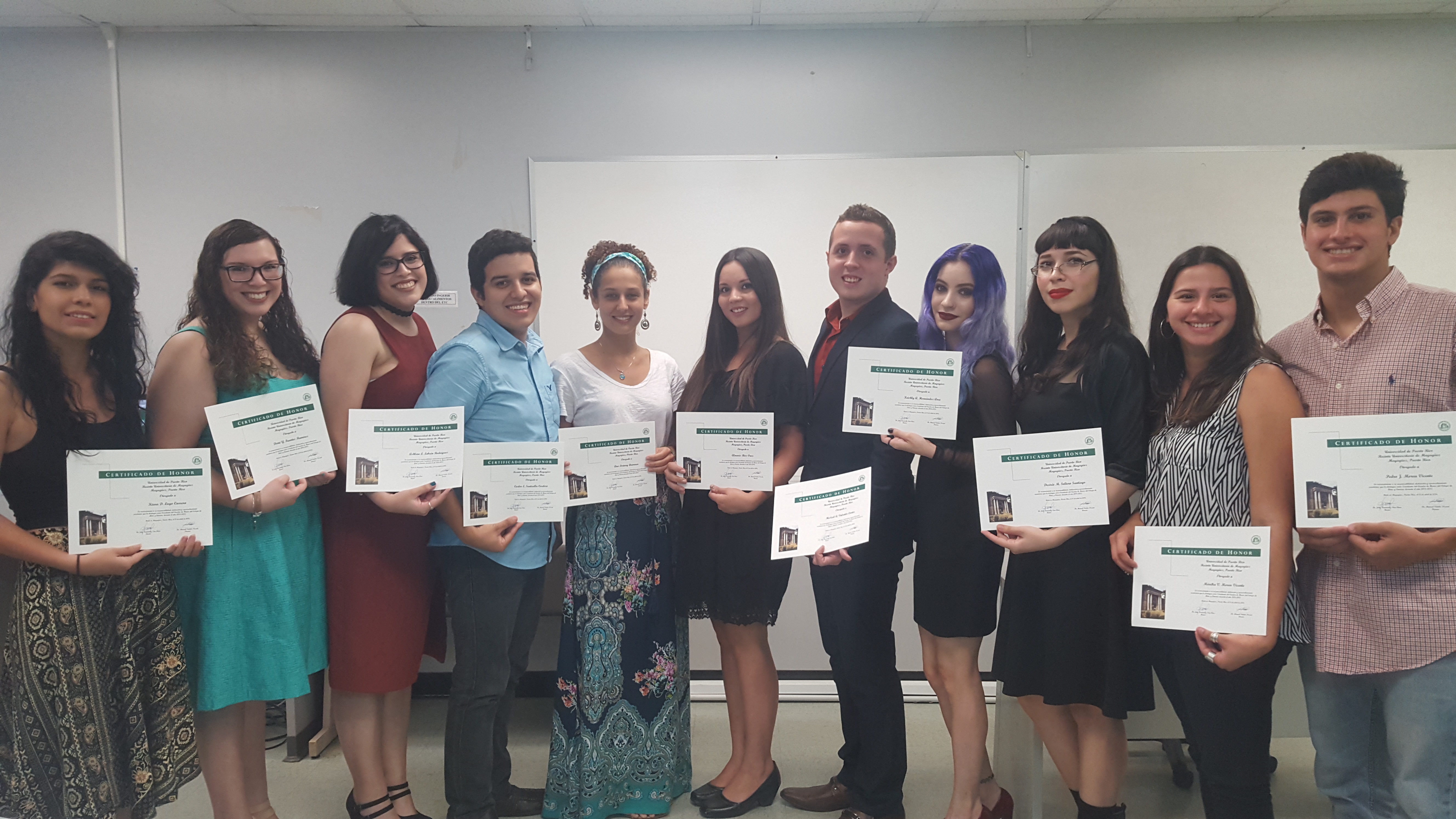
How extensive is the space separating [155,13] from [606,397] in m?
2.92

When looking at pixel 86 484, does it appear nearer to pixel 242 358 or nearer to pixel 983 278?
pixel 242 358

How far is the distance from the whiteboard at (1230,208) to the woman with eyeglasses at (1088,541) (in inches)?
64.3

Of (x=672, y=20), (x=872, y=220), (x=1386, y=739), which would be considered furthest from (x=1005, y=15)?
(x=1386, y=739)

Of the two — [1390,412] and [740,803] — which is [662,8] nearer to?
[1390,412]

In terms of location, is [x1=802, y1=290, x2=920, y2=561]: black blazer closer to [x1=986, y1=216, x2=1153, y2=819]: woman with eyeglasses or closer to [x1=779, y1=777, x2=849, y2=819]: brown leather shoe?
[x1=986, y1=216, x2=1153, y2=819]: woman with eyeglasses

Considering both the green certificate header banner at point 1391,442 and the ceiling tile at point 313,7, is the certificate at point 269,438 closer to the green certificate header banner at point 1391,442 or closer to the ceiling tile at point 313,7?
the ceiling tile at point 313,7

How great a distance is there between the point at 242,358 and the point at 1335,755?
8.93 feet

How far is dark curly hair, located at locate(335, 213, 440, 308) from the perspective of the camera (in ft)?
6.53

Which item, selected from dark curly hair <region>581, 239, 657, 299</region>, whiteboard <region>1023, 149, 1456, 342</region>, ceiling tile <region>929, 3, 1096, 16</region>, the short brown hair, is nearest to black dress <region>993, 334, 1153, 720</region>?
the short brown hair

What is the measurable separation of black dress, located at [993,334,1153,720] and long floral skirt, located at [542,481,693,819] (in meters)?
1.05

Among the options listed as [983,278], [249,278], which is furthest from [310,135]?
[983,278]

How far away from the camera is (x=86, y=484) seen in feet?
5.49

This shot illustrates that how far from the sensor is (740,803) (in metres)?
2.37

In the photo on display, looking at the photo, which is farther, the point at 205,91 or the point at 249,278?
the point at 205,91
